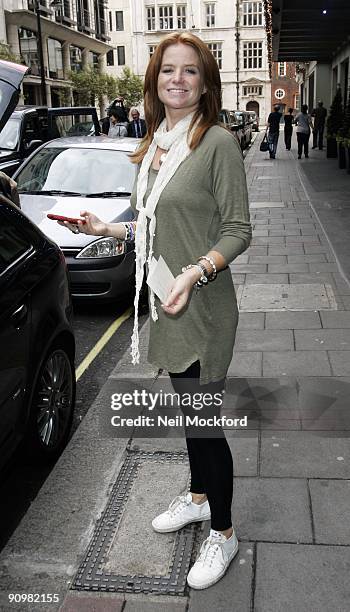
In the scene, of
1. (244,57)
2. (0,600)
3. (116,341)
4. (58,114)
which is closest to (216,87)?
(0,600)

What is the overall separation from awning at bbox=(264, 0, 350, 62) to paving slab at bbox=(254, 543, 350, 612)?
14.6 meters

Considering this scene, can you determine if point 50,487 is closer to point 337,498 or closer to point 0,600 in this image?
point 0,600

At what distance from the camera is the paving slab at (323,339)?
16.8 ft

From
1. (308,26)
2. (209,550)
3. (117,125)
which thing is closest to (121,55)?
(308,26)

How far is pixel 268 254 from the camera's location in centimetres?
864

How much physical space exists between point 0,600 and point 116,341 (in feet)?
11.3

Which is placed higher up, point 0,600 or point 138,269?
point 138,269

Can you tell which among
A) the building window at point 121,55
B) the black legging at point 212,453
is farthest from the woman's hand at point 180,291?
the building window at point 121,55

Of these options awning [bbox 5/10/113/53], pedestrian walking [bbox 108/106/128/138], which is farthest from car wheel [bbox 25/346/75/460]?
awning [bbox 5/10/113/53]

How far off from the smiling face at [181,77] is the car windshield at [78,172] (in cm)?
475

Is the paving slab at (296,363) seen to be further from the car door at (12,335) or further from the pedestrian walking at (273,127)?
the pedestrian walking at (273,127)

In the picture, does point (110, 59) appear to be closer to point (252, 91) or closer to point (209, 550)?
point (252, 91)

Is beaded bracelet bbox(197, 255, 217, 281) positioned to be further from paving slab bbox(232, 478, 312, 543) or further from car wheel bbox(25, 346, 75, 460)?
car wheel bbox(25, 346, 75, 460)

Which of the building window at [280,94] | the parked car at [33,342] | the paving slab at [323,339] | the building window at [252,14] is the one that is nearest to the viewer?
the parked car at [33,342]
